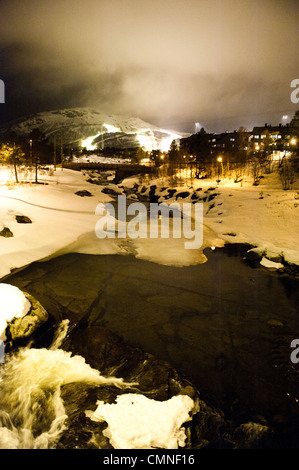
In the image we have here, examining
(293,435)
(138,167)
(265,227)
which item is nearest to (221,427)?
(293,435)

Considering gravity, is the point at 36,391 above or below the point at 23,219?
below

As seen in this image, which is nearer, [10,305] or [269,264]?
[10,305]

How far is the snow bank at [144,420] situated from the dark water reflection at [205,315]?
0.78 meters

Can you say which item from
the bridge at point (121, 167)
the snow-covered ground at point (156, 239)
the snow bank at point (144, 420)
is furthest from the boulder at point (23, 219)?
the bridge at point (121, 167)

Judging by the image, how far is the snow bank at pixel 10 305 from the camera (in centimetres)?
576

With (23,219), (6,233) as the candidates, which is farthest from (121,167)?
(6,233)

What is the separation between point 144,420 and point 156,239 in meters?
11.2

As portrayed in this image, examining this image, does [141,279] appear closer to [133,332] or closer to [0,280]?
[133,332]

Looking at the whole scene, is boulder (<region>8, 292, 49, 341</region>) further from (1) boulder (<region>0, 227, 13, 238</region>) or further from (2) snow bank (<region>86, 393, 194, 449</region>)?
(1) boulder (<region>0, 227, 13, 238</region>)

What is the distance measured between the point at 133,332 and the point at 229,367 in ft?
8.63

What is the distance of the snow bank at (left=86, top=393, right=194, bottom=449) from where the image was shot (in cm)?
402

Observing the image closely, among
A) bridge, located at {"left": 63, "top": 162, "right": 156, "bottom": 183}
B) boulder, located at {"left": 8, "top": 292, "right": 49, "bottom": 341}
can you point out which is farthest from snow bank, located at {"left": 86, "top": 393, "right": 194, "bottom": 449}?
bridge, located at {"left": 63, "top": 162, "right": 156, "bottom": 183}

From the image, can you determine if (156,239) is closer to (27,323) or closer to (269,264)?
(269,264)

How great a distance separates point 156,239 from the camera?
1507 centimetres
